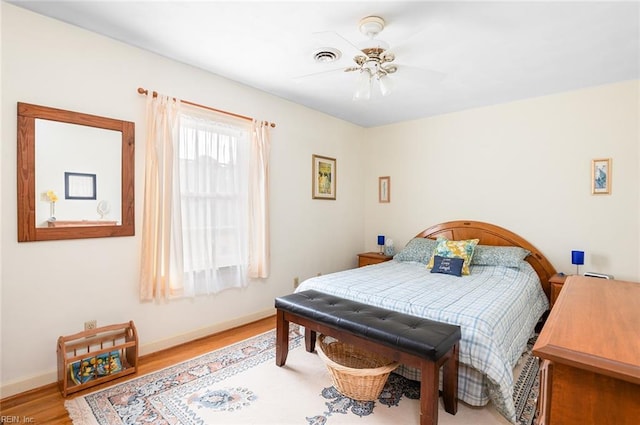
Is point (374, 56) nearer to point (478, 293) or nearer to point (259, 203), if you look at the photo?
point (259, 203)

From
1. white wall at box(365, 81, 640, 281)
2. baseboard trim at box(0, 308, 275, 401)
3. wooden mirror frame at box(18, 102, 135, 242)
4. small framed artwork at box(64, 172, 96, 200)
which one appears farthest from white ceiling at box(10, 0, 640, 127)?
baseboard trim at box(0, 308, 275, 401)

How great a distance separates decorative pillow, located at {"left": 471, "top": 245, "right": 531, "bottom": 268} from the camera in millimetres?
3362

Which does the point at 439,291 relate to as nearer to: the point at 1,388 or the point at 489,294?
the point at 489,294

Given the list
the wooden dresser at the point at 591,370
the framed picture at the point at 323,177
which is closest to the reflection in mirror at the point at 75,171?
the framed picture at the point at 323,177

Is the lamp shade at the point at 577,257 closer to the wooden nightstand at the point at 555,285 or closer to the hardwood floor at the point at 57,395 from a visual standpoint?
the wooden nightstand at the point at 555,285

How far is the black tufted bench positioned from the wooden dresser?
0.76 metres

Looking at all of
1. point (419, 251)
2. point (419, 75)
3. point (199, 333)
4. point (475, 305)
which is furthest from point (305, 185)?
point (475, 305)

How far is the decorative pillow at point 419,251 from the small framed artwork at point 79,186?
3312mm

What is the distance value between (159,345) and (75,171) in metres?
1.58

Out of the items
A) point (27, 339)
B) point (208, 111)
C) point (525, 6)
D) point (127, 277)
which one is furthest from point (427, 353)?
point (208, 111)

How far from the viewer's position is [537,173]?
362 centimetres

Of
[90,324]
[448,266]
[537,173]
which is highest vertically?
[537,173]

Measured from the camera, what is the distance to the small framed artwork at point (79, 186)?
2297mm

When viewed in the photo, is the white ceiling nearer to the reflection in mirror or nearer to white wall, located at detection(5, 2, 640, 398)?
white wall, located at detection(5, 2, 640, 398)
